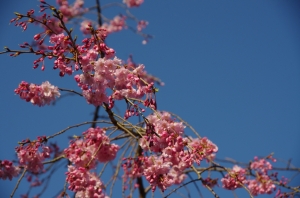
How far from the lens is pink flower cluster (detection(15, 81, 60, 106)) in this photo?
263cm

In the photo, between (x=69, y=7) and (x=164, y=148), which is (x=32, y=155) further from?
(x=69, y=7)

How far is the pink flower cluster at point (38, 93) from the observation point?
263 cm

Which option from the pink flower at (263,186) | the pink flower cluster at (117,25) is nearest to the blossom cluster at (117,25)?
the pink flower cluster at (117,25)

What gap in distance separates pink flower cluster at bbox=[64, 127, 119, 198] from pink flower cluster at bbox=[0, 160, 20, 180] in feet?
2.25

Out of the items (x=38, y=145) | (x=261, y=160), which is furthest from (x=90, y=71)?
(x=261, y=160)

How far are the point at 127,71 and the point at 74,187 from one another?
0.88 m

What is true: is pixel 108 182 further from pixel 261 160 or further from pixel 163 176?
pixel 261 160

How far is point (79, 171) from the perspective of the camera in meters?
2.38

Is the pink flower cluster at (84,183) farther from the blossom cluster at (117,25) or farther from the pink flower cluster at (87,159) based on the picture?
the blossom cluster at (117,25)

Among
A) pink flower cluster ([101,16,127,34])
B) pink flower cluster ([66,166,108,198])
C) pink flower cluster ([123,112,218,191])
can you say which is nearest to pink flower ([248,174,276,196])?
pink flower cluster ([123,112,218,191])

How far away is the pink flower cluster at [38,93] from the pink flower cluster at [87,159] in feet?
1.27

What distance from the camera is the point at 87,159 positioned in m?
2.61

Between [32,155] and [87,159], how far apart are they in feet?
1.70

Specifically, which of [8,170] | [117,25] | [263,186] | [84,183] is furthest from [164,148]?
[117,25]
